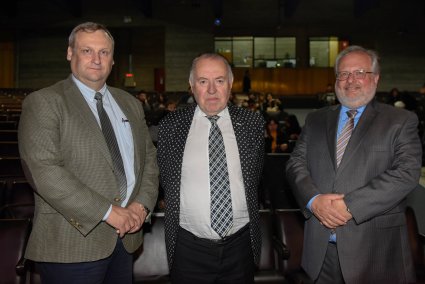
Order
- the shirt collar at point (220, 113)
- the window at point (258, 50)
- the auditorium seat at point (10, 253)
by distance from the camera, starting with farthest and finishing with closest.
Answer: the window at point (258, 50)
the auditorium seat at point (10, 253)
the shirt collar at point (220, 113)

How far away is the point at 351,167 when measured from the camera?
195 cm

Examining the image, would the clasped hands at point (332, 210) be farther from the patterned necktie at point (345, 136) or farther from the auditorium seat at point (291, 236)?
the auditorium seat at point (291, 236)

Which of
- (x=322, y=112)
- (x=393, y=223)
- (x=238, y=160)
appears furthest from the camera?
(x=322, y=112)

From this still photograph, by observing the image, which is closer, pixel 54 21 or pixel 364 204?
pixel 364 204

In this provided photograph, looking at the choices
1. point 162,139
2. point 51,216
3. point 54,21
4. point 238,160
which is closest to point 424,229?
point 238,160

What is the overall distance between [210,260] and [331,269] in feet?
1.89

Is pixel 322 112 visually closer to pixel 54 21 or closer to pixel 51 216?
pixel 51 216

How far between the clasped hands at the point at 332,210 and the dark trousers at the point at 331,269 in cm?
15

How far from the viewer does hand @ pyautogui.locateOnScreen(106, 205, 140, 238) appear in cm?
180

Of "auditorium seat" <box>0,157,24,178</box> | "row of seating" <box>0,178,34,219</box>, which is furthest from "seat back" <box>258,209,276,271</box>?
"auditorium seat" <box>0,157,24,178</box>

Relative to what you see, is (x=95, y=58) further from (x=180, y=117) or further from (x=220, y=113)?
(x=220, y=113)

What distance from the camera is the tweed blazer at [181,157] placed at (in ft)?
6.74

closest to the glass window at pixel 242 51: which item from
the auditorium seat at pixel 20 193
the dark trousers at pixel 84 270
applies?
the auditorium seat at pixel 20 193

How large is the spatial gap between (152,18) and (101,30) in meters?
17.1
